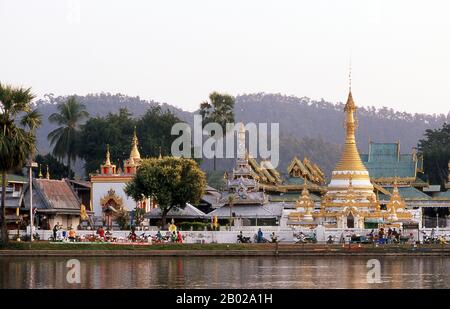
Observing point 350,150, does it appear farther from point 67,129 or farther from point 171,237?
point 67,129

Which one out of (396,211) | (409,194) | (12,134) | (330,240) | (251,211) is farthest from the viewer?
(409,194)

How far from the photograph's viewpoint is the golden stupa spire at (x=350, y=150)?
261 ft

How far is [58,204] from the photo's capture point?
249 ft

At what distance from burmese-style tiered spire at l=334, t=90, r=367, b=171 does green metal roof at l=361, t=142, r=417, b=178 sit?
884cm

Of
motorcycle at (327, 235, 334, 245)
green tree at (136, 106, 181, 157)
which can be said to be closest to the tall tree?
green tree at (136, 106, 181, 157)

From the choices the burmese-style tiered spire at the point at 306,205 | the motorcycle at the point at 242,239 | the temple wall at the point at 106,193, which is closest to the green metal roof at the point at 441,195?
the burmese-style tiered spire at the point at 306,205

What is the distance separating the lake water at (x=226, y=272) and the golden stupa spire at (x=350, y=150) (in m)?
19.9

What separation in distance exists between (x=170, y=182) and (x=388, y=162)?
74.9ft

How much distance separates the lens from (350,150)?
264 ft

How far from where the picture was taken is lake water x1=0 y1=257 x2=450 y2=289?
4138 centimetres

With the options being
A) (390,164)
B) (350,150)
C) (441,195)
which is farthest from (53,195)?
(441,195)

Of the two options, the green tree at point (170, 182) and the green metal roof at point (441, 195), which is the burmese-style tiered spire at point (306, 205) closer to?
the green tree at point (170, 182)

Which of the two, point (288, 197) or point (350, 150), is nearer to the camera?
point (350, 150)
